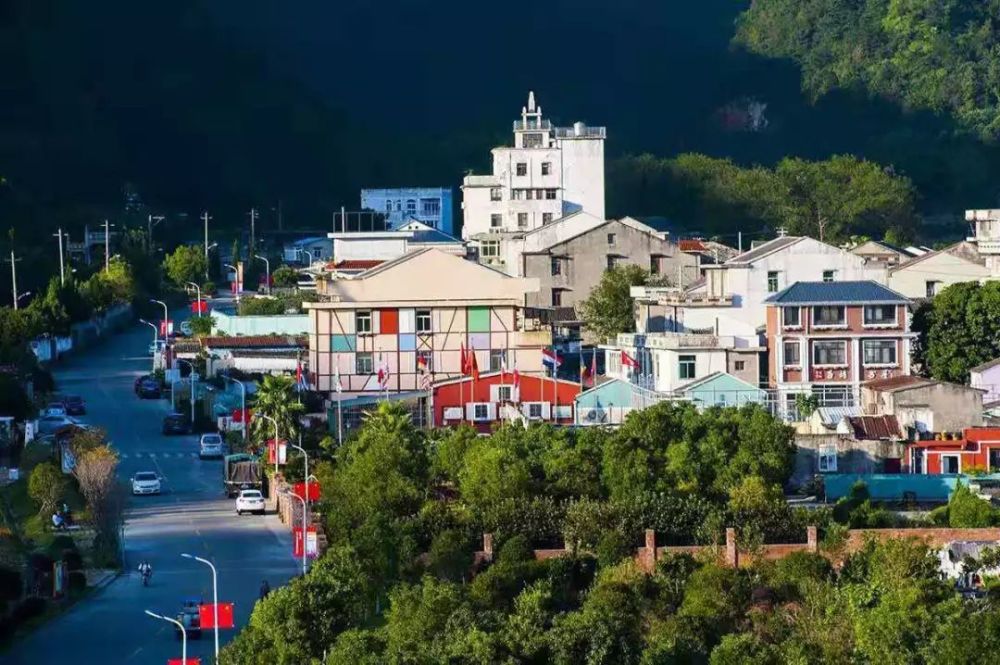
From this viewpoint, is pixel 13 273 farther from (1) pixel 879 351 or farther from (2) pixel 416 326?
(1) pixel 879 351

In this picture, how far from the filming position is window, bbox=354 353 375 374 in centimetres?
6066

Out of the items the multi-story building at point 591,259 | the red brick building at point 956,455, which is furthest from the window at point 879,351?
the multi-story building at point 591,259

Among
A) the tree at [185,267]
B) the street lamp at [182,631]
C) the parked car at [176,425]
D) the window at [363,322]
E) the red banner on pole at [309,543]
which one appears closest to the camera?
the street lamp at [182,631]

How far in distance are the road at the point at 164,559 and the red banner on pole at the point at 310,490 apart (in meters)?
0.59

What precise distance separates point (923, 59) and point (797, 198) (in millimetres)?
37642

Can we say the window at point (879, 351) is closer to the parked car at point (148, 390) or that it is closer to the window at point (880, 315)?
the window at point (880, 315)

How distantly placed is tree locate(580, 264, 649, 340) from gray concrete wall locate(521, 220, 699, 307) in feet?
12.9

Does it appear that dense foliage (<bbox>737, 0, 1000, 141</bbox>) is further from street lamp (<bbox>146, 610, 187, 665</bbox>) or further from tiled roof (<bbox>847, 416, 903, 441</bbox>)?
street lamp (<bbox>146, 610, 187, 665</bbox>)

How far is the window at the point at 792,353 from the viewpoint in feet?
183

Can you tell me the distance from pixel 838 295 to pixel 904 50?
86.0 metres

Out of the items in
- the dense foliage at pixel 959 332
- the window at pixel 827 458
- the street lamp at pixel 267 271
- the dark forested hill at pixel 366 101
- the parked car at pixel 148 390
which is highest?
the dark forested hill at pixel 366 101

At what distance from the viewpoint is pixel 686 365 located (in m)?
56.4

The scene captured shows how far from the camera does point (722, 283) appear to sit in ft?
200

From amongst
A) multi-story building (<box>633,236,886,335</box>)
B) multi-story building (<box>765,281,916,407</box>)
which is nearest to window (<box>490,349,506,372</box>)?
multi-story building (<box>633,236,886,335</box>)
